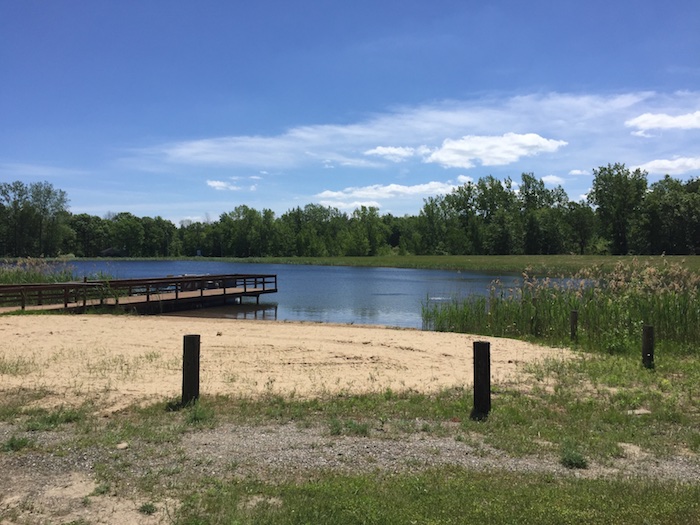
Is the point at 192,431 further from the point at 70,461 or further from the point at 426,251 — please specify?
the point at 426,251

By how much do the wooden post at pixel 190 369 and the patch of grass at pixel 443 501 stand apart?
295cm

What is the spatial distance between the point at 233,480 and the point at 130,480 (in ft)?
2.84

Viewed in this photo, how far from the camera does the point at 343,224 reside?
453ft

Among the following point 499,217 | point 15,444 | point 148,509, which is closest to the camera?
point 148,509

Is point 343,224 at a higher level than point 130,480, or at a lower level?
higher

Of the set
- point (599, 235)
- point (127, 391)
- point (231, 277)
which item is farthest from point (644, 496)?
point (599, 235)

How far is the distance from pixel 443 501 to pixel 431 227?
112 m

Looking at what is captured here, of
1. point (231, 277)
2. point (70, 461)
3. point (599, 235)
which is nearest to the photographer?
point (70, 461)

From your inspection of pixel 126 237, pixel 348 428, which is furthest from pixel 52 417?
pixel 126 237

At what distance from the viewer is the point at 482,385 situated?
7039 millimetres

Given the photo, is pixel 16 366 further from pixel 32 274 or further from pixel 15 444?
pixel 32 274

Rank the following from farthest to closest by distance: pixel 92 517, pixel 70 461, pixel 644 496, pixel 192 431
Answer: pixel 192 431 < pixel 70 461 < pixel 644 496 < pixel 92 517

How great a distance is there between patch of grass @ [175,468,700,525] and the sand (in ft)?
11.7

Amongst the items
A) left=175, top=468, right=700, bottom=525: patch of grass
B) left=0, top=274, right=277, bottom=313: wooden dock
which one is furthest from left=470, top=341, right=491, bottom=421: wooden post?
left=0, top=274, right=277, bottom=313: wooden dock
